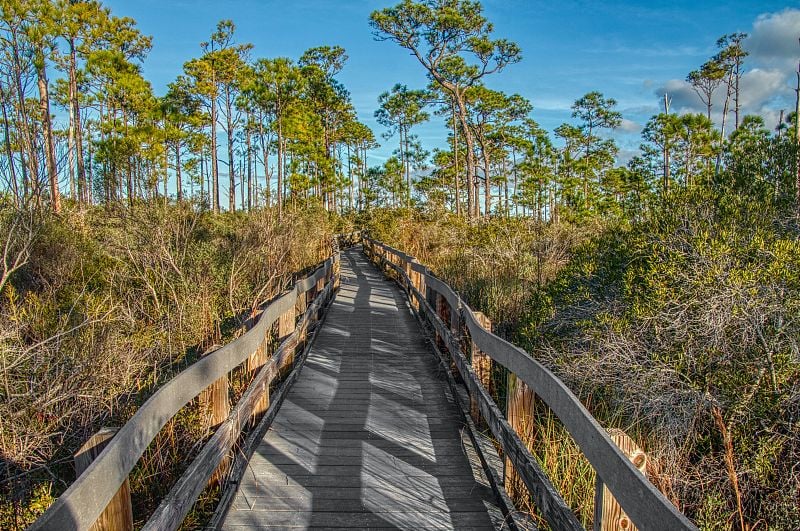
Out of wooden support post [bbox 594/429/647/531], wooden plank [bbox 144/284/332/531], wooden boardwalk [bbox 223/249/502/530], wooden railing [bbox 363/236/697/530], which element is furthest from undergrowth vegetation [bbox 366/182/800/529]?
wooden plank [bbox 144/284/332/531]

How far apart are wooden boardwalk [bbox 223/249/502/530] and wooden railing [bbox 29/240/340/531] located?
1.08 ft

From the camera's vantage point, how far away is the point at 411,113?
4538cm

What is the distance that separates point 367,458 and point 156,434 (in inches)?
76.0

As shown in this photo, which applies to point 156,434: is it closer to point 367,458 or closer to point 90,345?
point 367,458

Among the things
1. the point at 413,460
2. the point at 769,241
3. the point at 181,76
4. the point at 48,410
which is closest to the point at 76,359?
the point at 48,410

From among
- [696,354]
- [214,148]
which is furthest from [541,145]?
[696,354]

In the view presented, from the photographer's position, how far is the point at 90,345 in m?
4.68

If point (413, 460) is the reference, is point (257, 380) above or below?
above

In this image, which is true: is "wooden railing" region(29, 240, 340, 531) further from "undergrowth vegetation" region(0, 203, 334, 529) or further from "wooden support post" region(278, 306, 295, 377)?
"wooden support post" region(278, 306, 295, 377)

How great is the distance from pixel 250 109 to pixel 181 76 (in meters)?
4.71

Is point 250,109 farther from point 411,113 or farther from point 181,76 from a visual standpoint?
point 411,113

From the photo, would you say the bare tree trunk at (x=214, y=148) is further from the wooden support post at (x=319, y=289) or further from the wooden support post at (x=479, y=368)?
the wooden support post at (x=479, y=368)

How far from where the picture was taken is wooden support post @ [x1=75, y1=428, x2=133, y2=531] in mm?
1935

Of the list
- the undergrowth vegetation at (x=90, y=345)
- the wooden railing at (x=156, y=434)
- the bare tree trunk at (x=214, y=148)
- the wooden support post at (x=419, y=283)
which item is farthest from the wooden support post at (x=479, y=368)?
the bare tree trunk at (x=214, y=148)
